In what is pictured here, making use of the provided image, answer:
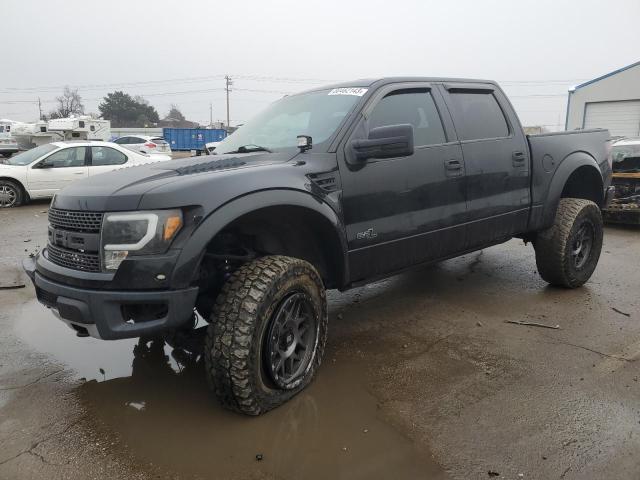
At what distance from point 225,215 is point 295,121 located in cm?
140

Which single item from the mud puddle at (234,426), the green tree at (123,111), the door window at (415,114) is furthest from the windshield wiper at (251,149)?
the green tree at (123,111)

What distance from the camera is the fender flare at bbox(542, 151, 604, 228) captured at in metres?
4.74

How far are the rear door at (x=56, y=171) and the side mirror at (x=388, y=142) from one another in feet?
31.9

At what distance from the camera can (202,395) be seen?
3.10 m

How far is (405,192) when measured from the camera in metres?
3.53

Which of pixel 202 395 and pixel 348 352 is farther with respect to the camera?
pixel 348 352

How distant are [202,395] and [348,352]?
3.72 feet

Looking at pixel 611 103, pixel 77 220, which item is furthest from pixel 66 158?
pixel 611 103

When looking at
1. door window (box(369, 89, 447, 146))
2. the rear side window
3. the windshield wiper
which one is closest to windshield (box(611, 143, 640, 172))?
the rear side window

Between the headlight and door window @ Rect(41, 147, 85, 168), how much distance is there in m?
10.1

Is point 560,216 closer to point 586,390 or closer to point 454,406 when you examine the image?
point 586,390

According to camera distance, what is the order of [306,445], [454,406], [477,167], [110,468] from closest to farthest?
1. [110,468]
2. [306,445]
3. [454,406]
4. [477,167]

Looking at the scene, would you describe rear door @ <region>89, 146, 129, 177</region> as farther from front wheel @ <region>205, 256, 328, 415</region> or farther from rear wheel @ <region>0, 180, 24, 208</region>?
front wheel @ <region>205, 256, 328, 415</region>

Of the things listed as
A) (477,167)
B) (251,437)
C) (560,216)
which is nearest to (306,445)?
(251,437)
